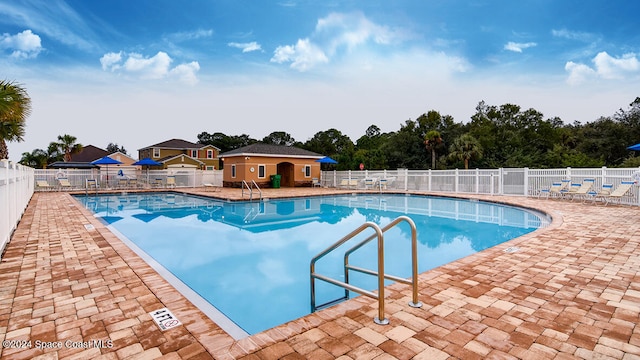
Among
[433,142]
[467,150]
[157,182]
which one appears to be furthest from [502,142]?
[157,182]

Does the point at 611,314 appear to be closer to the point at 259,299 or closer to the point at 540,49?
the point at 259,299

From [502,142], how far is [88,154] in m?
48.5

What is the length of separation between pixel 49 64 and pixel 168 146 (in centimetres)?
2184

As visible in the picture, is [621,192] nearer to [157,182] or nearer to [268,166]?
[268,166]

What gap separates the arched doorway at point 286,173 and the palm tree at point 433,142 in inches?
641

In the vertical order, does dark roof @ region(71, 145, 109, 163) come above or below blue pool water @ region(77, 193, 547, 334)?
above

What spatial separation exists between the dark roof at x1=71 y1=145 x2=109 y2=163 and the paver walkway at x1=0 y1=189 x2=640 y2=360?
146 ft

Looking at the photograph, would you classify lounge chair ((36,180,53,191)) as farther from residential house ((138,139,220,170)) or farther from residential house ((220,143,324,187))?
residential house ((138,139,220,170))

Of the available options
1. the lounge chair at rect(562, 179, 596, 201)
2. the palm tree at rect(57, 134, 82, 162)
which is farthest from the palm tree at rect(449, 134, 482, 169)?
the palm tree at rect(57, 134, 82, 162)

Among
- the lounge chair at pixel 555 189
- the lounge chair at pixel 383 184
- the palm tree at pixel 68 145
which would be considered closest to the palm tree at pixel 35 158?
the palm tree at pixel 68 145

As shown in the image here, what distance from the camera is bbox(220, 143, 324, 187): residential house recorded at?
2148cm

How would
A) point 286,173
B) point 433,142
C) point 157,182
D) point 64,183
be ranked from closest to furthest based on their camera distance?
point 64,183 < point 157,182 < point 286,173 < point 433,142

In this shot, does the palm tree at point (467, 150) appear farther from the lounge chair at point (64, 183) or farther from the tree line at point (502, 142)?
the lounge chair at point (64, 183)

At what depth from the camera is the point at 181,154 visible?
118 ft
